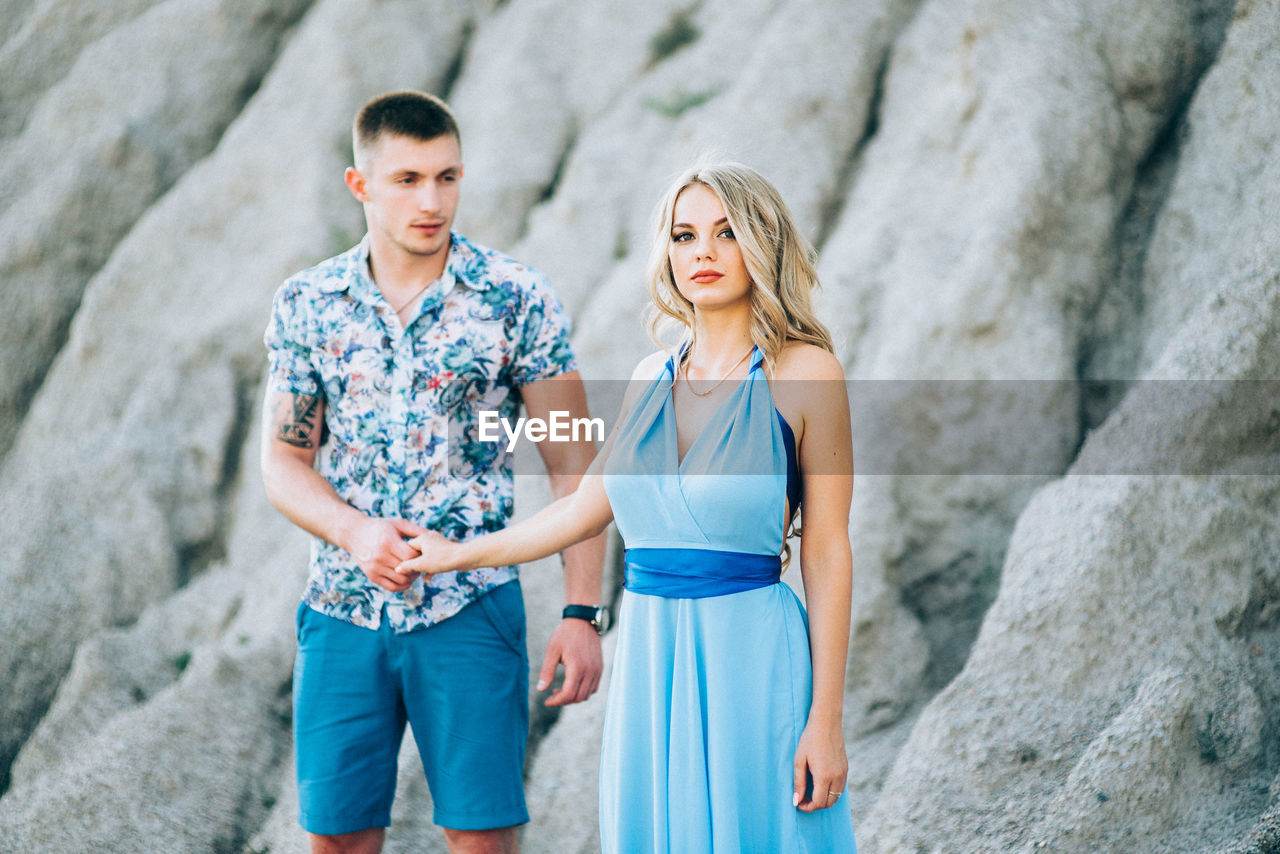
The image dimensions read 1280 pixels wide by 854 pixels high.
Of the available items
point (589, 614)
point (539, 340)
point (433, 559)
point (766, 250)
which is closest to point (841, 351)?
point (539, 340)

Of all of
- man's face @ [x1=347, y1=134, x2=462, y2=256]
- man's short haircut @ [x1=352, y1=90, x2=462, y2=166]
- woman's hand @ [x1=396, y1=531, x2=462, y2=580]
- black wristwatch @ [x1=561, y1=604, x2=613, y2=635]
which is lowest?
black wristwatch @ [x1=561, y1=604, x2=613, y2=635]

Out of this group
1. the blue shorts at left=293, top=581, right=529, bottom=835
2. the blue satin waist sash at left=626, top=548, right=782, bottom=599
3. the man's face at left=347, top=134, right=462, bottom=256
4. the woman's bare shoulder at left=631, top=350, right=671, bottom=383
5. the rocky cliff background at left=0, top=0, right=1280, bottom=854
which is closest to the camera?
the blue satin waist sash at left=626, top=548, right=782, bottom=599

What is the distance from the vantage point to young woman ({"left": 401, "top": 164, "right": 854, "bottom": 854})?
7.02 ft

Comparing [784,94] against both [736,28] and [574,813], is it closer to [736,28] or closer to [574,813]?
[736,28]

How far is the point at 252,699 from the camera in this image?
4.36 m

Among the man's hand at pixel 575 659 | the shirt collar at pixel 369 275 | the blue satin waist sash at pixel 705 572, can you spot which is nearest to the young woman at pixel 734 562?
the blue satin waist sash at pixel 705 572

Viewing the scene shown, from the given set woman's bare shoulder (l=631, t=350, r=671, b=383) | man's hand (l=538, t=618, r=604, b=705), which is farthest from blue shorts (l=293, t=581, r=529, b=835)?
woman's bare shoulder (l=631, t=350, r=671, b=383)

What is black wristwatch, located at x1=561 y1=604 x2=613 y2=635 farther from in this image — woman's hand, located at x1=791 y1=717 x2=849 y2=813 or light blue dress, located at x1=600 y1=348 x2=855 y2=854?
woman's hand, located at x1=791 y1=717 x2=849 y2=813

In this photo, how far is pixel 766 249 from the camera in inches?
89.8

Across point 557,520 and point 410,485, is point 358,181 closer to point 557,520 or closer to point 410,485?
point 410,485

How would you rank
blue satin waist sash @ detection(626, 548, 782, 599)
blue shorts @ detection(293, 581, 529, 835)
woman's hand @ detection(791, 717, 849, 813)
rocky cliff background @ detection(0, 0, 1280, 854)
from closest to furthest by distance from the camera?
1. woman's hand @ detection(791, 717, 849, 813)
2. blue satin waist sash @ detection(626, 548, 782, 599)
3. blue shorts @ detection(293, 581, 529, 835)
4. rocky cliff background @ detection(0, 0, 1280, 854)

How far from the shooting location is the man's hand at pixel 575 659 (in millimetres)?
2738

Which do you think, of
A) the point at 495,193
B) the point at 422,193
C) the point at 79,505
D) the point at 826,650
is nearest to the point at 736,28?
the point at 495,193

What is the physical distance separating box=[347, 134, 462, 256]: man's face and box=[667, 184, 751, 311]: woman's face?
85 cm
